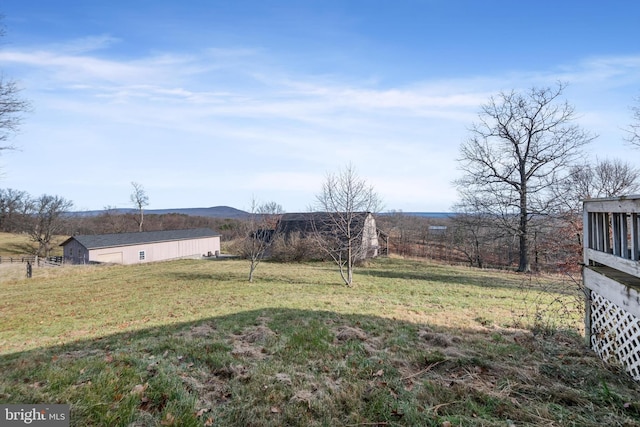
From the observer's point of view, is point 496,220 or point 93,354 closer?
point 93,354

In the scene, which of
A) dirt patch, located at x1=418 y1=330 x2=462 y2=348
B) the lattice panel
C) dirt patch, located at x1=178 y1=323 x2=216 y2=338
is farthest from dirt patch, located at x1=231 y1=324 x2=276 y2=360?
the lattice panel

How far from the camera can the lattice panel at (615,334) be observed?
3418 millimetres

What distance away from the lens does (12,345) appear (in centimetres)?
612

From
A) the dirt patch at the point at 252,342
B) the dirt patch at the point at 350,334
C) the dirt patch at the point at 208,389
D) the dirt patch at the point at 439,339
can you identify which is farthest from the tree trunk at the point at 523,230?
the dirt patch at the point at 208,389

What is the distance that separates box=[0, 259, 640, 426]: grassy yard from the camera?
108 inches

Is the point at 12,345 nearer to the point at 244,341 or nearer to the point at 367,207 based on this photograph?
the point at 244,341

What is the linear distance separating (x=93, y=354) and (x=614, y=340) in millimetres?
7096

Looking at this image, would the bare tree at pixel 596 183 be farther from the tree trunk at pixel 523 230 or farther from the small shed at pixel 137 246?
the small shed at pixel 137 246

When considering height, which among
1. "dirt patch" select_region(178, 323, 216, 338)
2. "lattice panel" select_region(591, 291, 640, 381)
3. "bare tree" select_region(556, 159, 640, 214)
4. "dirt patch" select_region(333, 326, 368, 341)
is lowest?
"dirt patch" select_region(178, 323, 216, 338)

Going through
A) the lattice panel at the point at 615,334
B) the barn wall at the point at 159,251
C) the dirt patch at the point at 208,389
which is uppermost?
the lattice panel at the point at 615,334

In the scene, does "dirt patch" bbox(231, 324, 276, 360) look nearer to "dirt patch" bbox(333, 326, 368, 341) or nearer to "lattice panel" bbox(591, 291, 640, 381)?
"dirt patch" bbox(333, 326, 368, 341)

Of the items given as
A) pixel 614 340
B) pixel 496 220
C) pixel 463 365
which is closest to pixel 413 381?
pixel 463 365

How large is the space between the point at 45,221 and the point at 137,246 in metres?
15.1

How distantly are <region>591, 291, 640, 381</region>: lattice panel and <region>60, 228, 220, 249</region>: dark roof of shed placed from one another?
1501 inches
